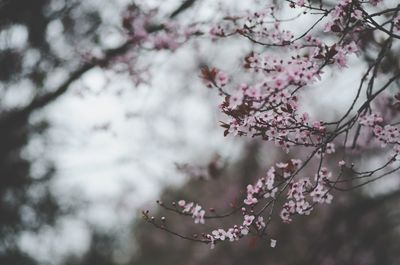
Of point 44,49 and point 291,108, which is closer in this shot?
point 291,108

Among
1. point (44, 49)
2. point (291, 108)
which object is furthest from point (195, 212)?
point (44, 49)

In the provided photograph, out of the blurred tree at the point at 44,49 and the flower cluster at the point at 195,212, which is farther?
the blurred tree at the point at 44,49

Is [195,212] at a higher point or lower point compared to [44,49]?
lower

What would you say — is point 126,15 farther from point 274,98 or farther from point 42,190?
point 42,190

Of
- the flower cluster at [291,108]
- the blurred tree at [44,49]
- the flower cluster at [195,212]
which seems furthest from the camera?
the blurred tree at [44,49]

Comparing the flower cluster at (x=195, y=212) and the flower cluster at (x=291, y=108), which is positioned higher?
the flower cluster at (x=291, y=108)

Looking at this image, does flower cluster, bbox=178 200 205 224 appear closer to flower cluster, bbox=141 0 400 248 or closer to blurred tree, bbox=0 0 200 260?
flower cluster, bbox=141 0 400 248

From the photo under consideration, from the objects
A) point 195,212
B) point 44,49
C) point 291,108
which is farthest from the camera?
point 44,49

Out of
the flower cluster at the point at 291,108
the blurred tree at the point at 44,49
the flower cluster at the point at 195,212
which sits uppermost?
the blurred tree at the point at 44,49

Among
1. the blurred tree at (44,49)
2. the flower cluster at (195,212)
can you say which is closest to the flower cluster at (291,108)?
the flower cluster at (195,212)

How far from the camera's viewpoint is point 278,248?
10.8 m

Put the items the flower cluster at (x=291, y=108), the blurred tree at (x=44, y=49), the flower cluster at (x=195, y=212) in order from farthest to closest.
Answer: the blurred tree at (x=44, y=49)
the flower cluster at (x=195, y=212)
the flower cluster at (x=291, y=108)

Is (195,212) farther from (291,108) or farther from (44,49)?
(44,49)

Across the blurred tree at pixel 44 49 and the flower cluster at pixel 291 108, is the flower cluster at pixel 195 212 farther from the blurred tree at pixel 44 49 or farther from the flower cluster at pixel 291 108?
the blurred tree at pixel 44 49
